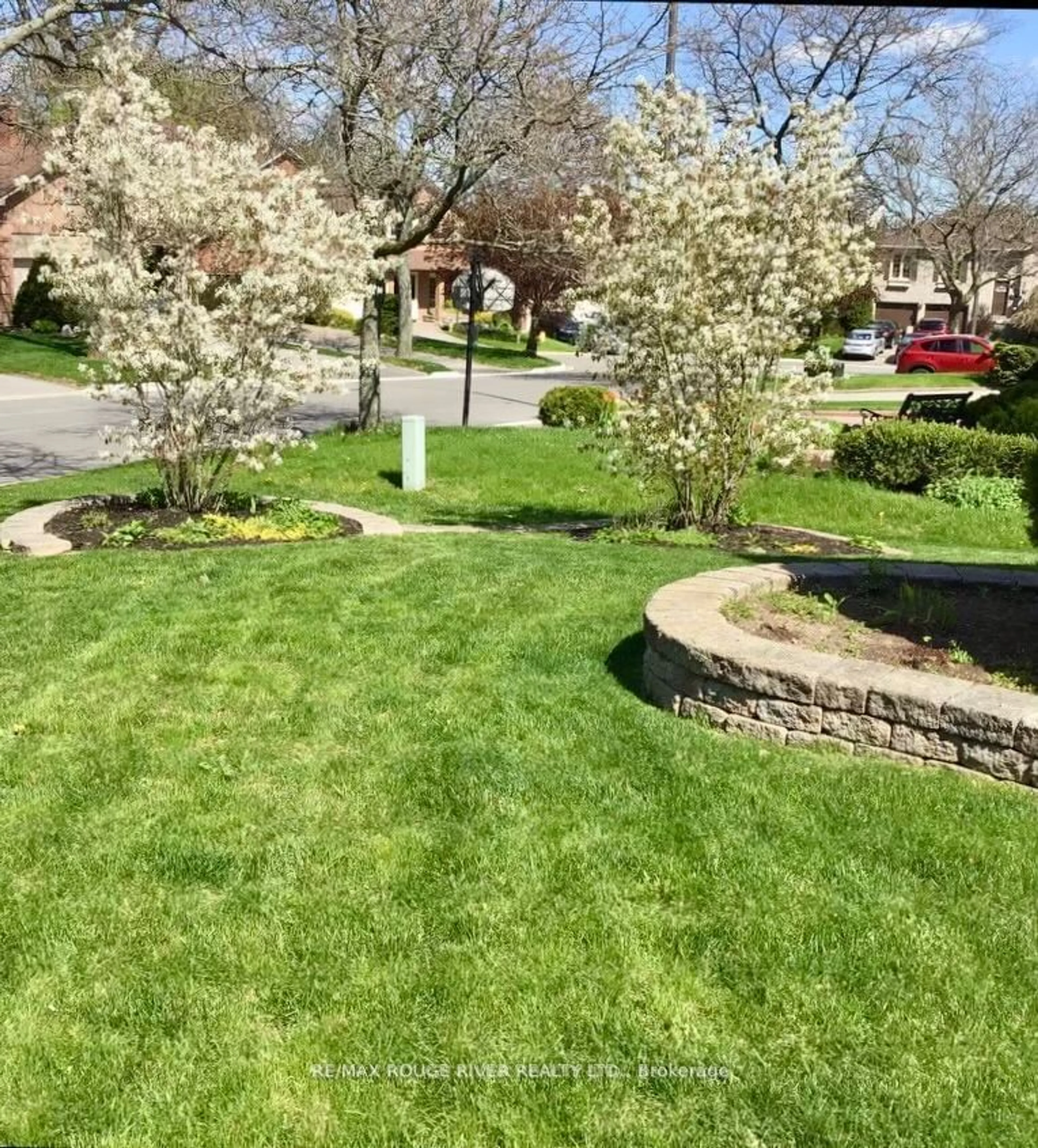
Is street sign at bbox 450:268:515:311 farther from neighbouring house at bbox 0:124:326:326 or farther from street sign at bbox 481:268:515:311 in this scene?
neighbouring house at bbox 0:124:326:326

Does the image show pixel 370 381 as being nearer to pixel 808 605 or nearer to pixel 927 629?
pixel 808 605

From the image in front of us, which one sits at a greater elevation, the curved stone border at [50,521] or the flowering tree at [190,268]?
the flowering tree at [190,268]

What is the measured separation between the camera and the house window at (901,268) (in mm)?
68312

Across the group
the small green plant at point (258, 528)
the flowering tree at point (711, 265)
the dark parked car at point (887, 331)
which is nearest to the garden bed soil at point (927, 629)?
the flowering tree at point (711, 265)

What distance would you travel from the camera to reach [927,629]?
4672 millimetres

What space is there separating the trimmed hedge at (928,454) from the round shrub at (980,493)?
15cm

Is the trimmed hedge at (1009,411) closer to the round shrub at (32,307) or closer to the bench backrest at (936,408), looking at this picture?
the bench backrest at (936,408)

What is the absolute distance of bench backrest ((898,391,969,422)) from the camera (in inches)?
648

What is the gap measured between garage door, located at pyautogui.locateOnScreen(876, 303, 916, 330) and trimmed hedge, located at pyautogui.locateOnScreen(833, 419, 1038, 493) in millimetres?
69906

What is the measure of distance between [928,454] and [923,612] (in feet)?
27.7

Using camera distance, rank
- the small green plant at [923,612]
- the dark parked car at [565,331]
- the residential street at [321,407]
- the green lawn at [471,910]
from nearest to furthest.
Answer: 1. the green lawn at [471,910]
2. the small green plant at [923,612]
3. the residential street at [321,407]
4. the dark parked car at [565,331]

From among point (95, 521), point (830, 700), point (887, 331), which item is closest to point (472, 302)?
point (95, 521)

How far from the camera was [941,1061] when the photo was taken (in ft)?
7.54

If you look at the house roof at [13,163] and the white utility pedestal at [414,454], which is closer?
the white utility pedestal at [414,454]
